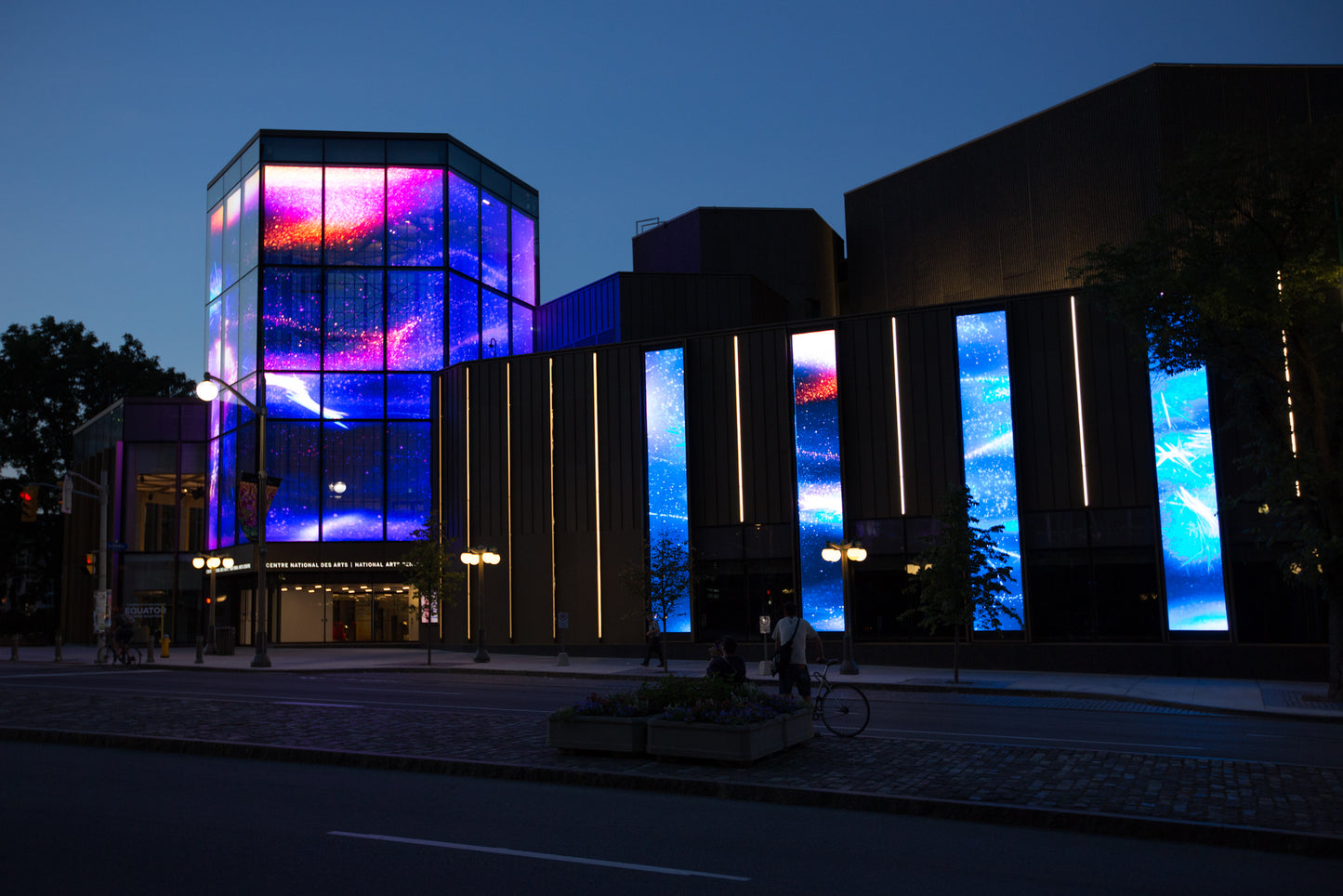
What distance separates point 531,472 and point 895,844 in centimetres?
3050

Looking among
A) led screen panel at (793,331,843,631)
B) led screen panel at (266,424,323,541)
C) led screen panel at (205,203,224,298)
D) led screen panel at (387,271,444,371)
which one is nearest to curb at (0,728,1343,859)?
led screen panel at (793,331,843,631)

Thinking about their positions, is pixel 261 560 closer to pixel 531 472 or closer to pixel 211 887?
pixel 531 472

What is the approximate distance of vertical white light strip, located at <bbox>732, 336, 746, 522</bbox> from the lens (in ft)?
113

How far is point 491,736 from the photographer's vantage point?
14.3 meters

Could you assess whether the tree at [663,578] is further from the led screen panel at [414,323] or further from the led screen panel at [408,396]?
the led screen panel at [414,323]

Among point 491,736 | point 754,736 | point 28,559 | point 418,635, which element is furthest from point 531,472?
point 28,559

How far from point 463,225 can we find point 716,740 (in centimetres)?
4251

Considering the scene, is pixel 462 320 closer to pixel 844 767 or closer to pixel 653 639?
pixel 653 639

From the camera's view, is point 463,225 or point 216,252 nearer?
point 463,225

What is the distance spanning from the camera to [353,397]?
48031mm

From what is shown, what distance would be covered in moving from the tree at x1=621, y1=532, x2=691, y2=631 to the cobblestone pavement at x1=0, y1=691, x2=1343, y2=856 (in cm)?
1583

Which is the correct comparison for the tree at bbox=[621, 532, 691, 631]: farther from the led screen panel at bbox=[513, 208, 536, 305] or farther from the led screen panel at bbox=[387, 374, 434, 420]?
the led screen panel at bbox=[513, 208, 536, 305]

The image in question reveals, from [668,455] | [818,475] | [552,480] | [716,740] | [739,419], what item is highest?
[739,419]

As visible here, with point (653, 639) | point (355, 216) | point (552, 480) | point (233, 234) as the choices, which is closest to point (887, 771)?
point (653, 639)
